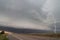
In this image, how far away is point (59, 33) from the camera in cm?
156

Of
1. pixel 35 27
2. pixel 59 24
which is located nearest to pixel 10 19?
pixel 35 27

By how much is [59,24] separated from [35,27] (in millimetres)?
269

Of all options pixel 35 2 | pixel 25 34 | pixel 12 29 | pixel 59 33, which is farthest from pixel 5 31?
pixel 59 33

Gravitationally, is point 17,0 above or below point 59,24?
above

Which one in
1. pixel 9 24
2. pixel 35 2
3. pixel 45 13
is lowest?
pixel 9 24

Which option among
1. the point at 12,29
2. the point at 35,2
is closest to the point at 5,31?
the point at 12,29

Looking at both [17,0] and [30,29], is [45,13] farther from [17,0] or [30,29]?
[17,0]

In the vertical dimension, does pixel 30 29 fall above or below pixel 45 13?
below

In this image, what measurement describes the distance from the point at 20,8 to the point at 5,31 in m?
0.31

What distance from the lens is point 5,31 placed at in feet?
5.08

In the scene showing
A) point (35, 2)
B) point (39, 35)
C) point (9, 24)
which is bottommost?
point (39, 35)

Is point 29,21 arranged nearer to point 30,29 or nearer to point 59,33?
point 30,29

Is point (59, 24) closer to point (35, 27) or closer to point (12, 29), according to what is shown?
point (35, 27)

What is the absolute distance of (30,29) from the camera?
5.15 ft
